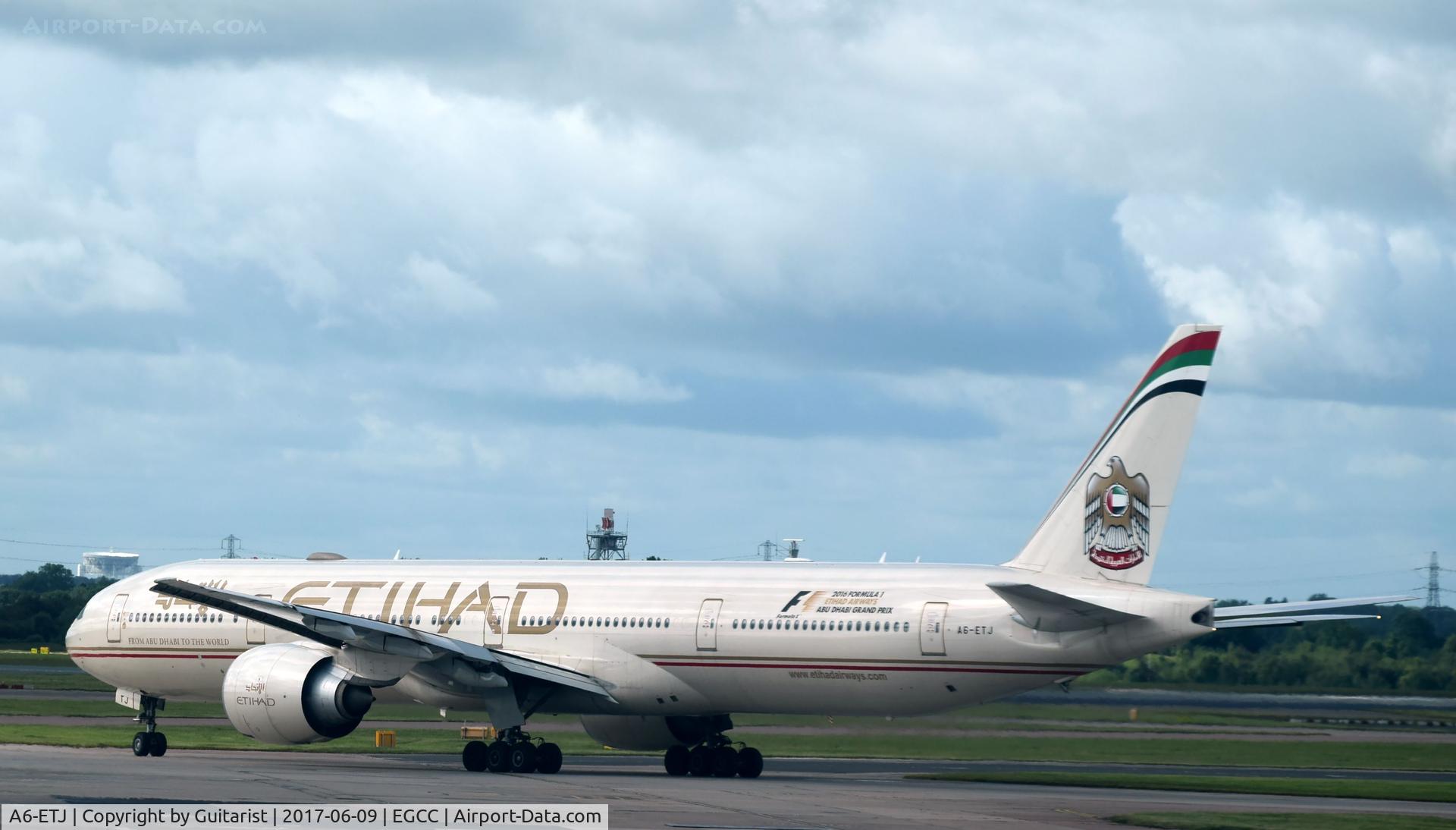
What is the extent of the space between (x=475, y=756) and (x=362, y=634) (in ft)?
11.1

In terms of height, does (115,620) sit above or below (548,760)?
above

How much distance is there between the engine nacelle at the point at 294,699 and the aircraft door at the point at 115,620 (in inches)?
267

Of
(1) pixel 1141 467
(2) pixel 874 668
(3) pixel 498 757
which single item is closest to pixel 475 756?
(3) pixel 498 757

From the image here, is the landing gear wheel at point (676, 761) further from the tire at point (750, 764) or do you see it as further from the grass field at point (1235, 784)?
the grass field at point (1235, 784)

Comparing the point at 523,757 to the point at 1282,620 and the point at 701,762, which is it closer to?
the point at 701,762

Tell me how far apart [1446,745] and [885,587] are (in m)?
18.5

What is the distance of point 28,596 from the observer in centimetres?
9619

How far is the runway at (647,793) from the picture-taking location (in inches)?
1003

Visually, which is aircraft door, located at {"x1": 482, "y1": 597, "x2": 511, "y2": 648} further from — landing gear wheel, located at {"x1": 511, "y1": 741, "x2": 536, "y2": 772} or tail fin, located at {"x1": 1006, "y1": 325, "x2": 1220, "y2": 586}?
tail fin, located at {"x1": 1006, "y1": 325, "x2": 1220, "y2": 586}

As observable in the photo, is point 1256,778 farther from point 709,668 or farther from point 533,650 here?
point 533,650

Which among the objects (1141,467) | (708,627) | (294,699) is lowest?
(294,699)

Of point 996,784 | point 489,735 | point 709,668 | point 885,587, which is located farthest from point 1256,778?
point 489,735

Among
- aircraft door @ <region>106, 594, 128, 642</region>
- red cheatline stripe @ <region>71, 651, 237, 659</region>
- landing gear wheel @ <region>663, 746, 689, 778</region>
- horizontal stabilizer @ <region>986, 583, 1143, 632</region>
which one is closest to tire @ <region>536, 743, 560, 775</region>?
landing gear wheel @ <region>663, 746, 689, 778</region>

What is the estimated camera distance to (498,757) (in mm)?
34250
